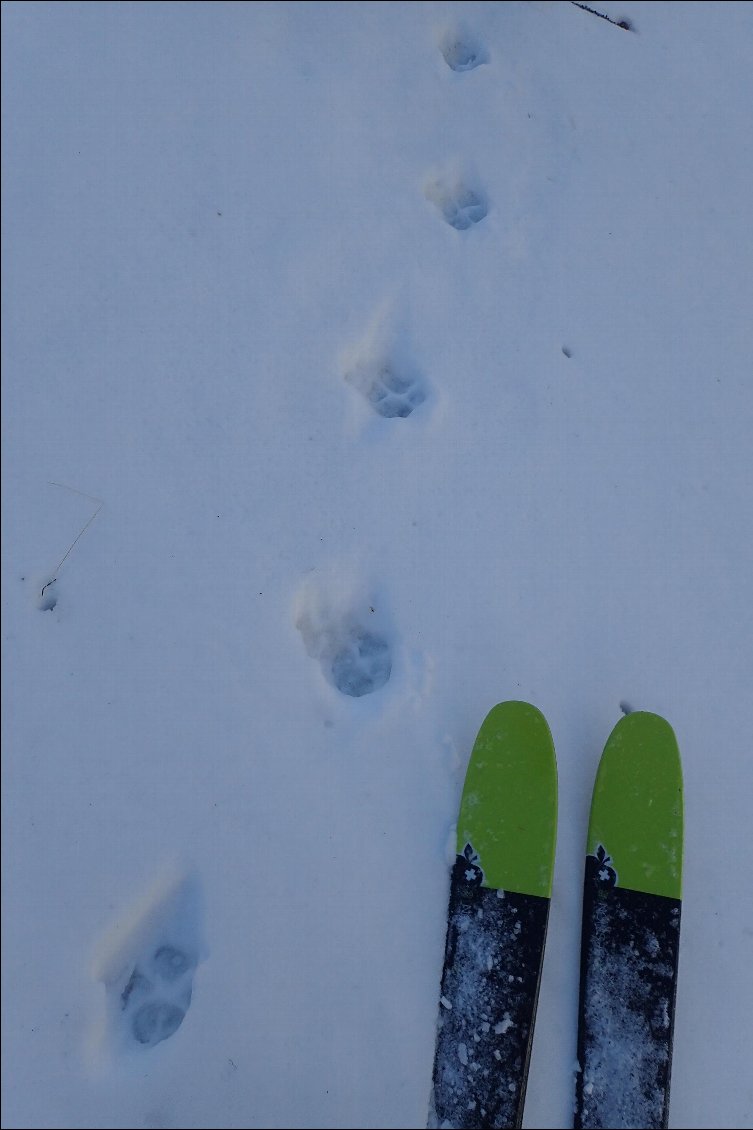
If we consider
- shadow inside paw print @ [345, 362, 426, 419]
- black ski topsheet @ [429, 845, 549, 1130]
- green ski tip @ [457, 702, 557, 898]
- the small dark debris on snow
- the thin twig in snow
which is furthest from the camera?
the small dark debris on snow

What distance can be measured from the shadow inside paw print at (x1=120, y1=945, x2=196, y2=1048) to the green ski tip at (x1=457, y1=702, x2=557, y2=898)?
2.18 feet

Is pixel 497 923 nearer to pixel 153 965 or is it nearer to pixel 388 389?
pixel 153 965

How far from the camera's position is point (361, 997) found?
1.45 metres

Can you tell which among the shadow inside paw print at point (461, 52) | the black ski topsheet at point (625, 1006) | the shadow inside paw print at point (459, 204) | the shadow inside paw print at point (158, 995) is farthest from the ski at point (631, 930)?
the shadow inside paw print at point (461, 52)

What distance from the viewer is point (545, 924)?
152 centimetres

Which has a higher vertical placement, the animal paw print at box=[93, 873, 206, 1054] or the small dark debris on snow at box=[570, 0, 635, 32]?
the small dark debris on snow at box=[570, 0, 635, 32]

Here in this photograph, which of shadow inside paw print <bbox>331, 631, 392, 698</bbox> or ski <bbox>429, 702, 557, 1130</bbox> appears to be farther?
shadow inside paw print <bbox>331, 631, 392, 698</bbox>

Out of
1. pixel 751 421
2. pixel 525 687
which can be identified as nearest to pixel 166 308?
pixel 525 687

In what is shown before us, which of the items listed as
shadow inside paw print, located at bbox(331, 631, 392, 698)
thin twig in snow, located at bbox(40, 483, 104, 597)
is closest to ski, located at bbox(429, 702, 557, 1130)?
shadow inside paw print, located at bbox(331, 631, 392, 698)

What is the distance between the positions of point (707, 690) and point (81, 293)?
6.74ft

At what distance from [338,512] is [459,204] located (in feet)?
3.96

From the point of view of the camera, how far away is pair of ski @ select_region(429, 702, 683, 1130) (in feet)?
4.73

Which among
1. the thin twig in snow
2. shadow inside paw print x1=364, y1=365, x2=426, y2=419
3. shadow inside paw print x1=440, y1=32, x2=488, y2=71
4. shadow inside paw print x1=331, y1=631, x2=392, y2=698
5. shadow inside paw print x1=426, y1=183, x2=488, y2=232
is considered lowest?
shadow inside paw print x1=331, y1=631, x2=392, y2=698

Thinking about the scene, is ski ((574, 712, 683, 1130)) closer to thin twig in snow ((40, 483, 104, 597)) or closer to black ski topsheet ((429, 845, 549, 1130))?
black ski topsheet ((429, 845, 549, 1130))
